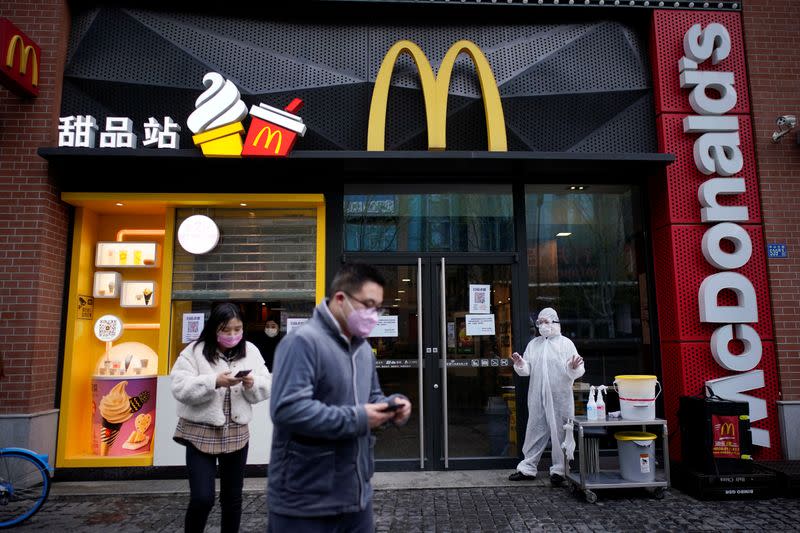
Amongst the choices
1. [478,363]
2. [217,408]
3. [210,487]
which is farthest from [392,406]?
[478,363]

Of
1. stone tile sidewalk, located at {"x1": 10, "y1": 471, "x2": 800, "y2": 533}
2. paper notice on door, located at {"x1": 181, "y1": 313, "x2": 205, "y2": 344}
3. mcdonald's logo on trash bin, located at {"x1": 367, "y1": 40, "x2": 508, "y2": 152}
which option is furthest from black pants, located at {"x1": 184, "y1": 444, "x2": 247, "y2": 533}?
mcdonald's logo on trash bin, located at {"x1": 367, "y1": 40, "x2": 508, "y2": 152}

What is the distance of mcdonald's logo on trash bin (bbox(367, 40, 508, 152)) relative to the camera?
21.1ft

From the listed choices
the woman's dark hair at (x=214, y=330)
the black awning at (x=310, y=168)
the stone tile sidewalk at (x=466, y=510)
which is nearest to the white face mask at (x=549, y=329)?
the stone tile sidewalk at (x=466, y=510)

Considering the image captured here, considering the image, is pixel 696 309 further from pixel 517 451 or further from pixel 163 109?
pixel 163 109

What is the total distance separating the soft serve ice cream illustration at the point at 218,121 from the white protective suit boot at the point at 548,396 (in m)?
4.05

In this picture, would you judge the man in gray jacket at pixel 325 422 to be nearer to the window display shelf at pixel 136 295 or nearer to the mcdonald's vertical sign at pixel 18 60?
the window display shelf at pixel 136 295

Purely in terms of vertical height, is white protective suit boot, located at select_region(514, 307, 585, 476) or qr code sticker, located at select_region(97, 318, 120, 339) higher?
qr code sticker, located at select_region(97, 318, 120, 339)

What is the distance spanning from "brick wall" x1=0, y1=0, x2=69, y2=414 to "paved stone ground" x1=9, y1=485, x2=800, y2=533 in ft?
4.68

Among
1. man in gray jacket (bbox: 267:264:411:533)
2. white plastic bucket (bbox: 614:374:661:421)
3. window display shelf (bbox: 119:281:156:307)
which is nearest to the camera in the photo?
man in gray jacket (bbox: 267:264:411:533)

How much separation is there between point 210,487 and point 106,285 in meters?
4.34

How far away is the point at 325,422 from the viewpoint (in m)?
2.11

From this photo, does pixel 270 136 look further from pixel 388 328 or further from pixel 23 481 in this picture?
pixel 23 481

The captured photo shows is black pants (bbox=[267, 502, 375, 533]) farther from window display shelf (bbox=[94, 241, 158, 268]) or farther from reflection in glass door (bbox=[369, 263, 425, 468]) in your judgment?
window display shelf (bbox=[94, 241, 158, 268])

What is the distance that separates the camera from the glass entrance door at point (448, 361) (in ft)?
21.1
